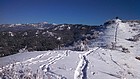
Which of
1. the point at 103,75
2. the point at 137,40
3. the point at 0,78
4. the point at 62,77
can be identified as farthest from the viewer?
the point at 137,40

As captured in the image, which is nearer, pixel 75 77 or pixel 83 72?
pixel 75 77

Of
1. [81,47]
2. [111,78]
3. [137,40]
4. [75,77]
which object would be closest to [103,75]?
[111,78]

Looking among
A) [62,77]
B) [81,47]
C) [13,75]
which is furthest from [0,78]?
[81,47]

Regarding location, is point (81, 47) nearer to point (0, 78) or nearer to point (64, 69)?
point (64, 69)

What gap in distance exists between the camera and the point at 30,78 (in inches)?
436

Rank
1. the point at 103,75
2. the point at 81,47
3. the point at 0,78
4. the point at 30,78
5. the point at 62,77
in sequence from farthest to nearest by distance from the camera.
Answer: the point at 81,47 → the point at 103,75 → the point at 62,77 → the point at 0,78 → the point at 30,78

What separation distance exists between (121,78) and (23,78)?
565cm

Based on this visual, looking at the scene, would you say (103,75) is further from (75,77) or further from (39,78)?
(39,78)

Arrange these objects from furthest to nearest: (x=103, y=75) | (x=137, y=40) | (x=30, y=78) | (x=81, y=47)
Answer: (x=137, y=40)
(x=81, y=47)
(x=103, y=75)
(x=30, y=78)

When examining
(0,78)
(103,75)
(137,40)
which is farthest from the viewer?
(137,40)

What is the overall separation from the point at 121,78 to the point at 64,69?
3891mm

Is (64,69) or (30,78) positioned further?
(64,69)

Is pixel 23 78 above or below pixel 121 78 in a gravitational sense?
above

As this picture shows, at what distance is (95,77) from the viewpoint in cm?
1446
